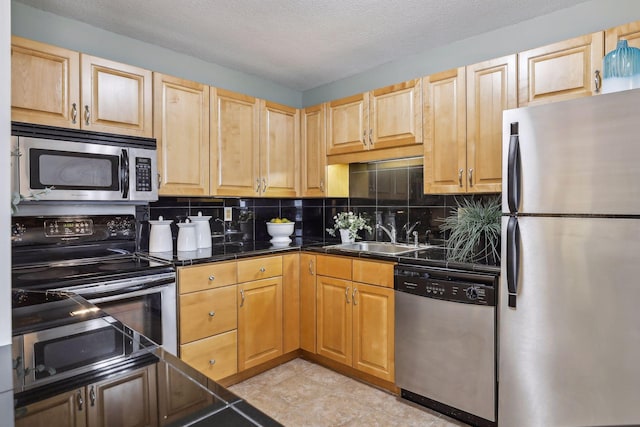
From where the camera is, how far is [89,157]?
2207 mm

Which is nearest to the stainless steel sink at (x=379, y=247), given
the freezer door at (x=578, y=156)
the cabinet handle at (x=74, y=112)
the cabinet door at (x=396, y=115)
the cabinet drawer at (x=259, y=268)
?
the cabinet drawer at (x=259, y=268)

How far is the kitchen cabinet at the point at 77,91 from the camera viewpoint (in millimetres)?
2012

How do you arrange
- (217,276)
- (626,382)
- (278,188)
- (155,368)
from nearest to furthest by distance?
(155,368) → (626,382) → (217,276) → (278,188)

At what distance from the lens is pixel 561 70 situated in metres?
2.07

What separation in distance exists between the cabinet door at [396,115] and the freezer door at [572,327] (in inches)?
41.4

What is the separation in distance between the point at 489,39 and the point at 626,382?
2.22 metres

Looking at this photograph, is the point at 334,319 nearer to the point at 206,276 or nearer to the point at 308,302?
the point at 308,302

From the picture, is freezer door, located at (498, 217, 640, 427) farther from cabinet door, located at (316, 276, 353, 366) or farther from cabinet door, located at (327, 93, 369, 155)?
cabinet door, located at (327, 93, 369, 155)

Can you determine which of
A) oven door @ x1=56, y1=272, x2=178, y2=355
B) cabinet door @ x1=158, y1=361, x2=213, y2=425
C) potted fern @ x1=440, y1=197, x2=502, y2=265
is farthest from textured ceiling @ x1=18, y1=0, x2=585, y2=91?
cabinet door @ x1=158, y1=361, x2=213, y2=425

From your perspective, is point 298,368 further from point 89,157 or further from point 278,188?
point 89,157

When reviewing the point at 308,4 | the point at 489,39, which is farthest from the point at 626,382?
the point at 308,4

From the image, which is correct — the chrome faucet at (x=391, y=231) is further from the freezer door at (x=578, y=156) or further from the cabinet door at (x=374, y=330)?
the freezer door at (x=578, y=156)

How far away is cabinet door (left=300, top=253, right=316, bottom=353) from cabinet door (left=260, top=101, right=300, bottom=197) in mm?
673

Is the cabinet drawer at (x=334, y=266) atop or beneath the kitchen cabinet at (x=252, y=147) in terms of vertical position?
beneath
